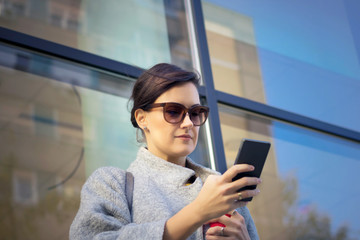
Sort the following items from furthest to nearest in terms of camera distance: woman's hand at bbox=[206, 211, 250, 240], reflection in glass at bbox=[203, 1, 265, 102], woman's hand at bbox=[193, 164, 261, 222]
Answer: reflection in glass at bbox=[203, 1, 265, 102] → woman's hand at bbox=[206, 211, 250, 240] → woman's hand at bbox=[193, 164, 261, 222]

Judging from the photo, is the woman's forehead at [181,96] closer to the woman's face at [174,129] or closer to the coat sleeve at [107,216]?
the woman's face at [174,129]

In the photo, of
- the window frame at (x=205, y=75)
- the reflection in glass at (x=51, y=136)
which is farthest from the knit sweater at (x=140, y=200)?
the window frame at (x=205, y=75)

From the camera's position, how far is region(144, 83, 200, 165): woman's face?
71.0 inches

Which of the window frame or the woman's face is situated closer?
the woman's face

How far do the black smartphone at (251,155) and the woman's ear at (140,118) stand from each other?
24.3 inches

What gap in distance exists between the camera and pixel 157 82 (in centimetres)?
186

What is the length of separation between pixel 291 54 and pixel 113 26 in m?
1.82

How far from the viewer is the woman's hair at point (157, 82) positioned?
185cm

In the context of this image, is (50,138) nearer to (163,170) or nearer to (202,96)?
(163,170)

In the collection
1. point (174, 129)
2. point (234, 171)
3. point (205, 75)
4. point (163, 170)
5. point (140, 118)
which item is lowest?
point (234, 171)

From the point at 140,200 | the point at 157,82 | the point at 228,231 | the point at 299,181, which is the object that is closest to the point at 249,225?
the point at 228,231

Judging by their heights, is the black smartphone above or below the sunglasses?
below

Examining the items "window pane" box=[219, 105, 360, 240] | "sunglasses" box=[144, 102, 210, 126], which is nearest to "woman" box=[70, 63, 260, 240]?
"sunglasses" box=[144, 102, 210, 126]

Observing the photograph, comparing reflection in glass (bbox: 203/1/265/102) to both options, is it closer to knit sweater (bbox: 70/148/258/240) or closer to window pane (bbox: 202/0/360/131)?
window pane (bbox: 202/0/360/131)
